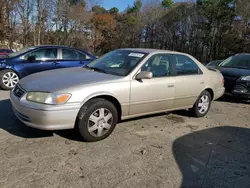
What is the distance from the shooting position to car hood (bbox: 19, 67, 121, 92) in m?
3.47

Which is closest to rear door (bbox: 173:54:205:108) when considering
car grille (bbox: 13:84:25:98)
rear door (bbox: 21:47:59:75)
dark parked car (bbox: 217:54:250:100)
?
dark parked car (bbox: 217:54:250:100)

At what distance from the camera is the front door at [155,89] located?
407 centimetres

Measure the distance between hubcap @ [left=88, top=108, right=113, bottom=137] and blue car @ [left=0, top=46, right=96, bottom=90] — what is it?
4316 mm

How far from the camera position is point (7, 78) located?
704cm

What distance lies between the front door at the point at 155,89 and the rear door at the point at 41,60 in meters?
4.15

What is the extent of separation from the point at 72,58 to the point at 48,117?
4917 mm

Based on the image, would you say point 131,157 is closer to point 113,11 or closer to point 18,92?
point 18,92

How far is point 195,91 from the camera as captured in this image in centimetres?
503

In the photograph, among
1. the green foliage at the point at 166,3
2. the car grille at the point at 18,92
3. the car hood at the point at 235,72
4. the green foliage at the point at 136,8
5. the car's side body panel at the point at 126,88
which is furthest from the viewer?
the green foliage at the point at 136,8

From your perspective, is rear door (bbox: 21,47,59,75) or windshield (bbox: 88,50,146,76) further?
rear door (bbox: 21,47,59,75)

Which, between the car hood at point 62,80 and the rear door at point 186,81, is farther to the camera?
the rear door at point 186,81

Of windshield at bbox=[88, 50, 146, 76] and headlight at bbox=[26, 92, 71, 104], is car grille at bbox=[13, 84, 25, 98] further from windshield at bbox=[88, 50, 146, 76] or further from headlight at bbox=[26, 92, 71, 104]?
windshield at bbox=[88, 50, 146, 76]

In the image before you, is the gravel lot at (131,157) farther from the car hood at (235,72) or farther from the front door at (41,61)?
the car hood at (235,72)

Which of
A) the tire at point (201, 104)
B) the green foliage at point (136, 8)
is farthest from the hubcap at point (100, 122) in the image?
the green foliage at point (136, 8)
